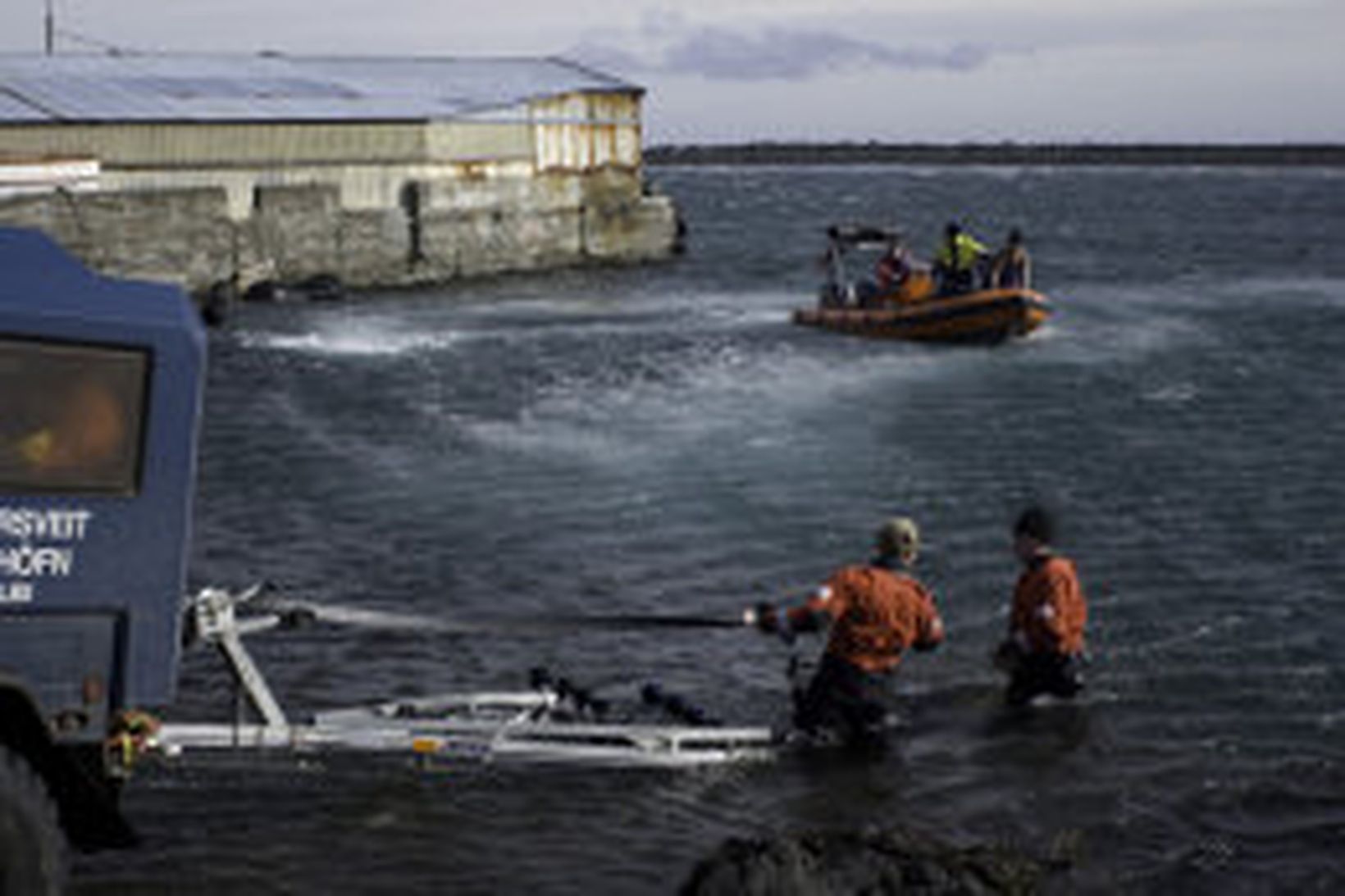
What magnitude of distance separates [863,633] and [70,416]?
214 inches

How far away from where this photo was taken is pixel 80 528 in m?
7.27

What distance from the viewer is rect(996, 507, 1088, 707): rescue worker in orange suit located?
1191cm

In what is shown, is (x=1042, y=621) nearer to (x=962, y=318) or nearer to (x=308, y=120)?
(x=962, y=318)

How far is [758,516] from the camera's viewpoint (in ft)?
72.1

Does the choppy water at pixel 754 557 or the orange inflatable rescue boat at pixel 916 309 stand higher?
the orange inflatable rescue boat at pixel 916 309

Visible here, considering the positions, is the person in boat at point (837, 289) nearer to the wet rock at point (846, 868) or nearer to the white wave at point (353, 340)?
the white wave at point (353, 340)

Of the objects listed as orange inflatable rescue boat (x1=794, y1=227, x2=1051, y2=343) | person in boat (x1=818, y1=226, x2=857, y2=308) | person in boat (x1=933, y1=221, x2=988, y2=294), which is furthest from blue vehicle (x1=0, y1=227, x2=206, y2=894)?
person in boat (x1=818, y1=226, x2=857, y2=308)

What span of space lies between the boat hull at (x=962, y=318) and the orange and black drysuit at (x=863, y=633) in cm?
2761

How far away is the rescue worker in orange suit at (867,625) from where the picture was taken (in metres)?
10.8

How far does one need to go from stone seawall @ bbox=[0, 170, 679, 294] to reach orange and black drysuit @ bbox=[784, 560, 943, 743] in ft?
117

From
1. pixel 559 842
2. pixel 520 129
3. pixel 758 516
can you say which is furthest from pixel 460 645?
pixel 520 129

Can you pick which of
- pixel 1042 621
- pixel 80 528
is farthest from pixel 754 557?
pixel 80 528

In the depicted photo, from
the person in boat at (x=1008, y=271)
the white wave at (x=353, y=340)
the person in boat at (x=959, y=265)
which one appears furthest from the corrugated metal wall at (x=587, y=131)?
the person in boat at (x=1008, y=271)

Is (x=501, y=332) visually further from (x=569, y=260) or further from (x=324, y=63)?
(x=324, y=63)
